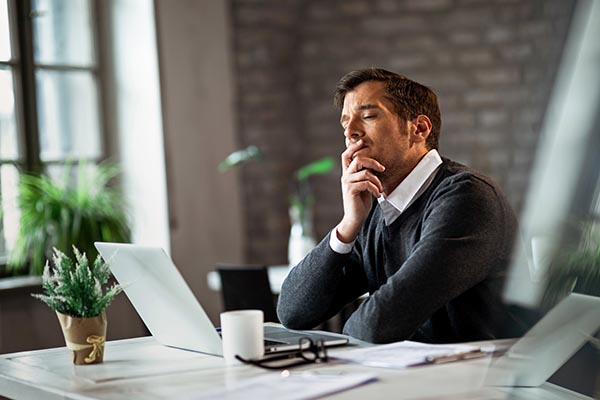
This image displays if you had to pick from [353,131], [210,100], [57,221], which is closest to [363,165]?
[353,131]

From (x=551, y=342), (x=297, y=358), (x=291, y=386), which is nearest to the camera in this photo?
(x=551, y=342)

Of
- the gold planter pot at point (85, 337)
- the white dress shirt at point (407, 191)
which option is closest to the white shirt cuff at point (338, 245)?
the white dress shirt at point (407, 191)

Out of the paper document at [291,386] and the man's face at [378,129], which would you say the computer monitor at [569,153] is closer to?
the paper document at [291,386]

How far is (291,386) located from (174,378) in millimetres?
270

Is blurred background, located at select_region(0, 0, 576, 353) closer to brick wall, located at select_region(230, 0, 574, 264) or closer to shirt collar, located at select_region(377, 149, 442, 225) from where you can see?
brick wall, located at select_region(230, 0, 574, 264)

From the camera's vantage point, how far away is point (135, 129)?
491 centimetres

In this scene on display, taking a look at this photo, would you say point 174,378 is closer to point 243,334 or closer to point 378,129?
point 243,334

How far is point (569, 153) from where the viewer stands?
0.76 m

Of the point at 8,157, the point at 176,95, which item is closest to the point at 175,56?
the point at 176,95

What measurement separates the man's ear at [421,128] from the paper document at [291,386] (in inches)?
36.4

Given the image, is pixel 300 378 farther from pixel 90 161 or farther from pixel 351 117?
pixel 90 161

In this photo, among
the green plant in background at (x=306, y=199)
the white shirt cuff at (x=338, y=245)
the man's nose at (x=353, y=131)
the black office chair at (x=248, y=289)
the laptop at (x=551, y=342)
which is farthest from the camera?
the green plant in background at (x=306, y=199)

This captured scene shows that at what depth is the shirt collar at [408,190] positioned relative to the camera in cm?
238

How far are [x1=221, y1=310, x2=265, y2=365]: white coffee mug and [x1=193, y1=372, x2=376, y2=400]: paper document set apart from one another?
149mm
